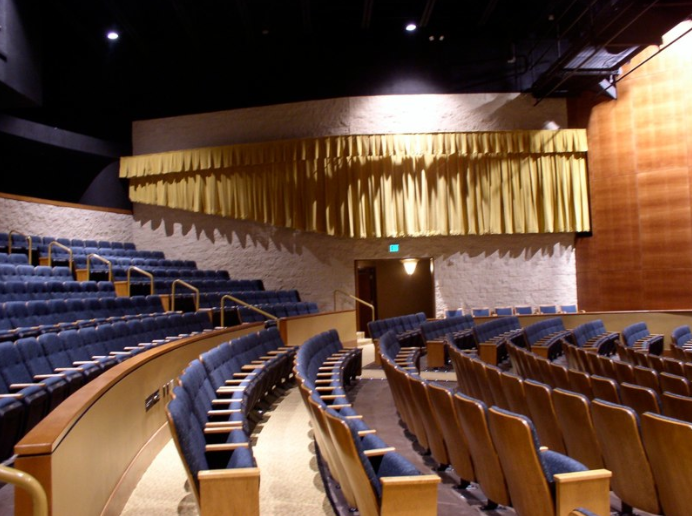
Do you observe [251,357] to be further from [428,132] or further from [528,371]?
[428,132]

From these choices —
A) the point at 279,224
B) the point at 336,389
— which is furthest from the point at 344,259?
the point at 336,389

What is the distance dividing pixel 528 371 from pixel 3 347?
2.76 m

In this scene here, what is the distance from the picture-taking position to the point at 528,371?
3598 mm

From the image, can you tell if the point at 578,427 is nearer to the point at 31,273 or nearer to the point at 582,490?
the point at 582,490

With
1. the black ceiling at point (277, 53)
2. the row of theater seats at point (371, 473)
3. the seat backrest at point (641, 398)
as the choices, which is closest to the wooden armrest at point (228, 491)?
the row of theater seats at point (371, 473)

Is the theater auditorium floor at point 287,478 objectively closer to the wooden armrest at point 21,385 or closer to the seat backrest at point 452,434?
the seat backrest at point 452,434

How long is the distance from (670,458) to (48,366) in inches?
96.8

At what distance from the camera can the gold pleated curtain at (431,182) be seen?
331 inches

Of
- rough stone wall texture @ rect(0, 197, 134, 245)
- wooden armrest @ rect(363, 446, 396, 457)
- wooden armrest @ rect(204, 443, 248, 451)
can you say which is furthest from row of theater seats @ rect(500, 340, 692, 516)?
rough stone wall texture @ rect(0, 197, 134, 245)

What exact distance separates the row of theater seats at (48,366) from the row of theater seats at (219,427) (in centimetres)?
50

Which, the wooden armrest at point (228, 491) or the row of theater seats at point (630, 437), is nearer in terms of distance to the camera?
the wooden armrest at point (228, 491)

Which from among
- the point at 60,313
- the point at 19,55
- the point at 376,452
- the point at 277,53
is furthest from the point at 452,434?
the point at 277,53

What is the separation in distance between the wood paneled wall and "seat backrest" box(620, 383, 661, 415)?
627cm

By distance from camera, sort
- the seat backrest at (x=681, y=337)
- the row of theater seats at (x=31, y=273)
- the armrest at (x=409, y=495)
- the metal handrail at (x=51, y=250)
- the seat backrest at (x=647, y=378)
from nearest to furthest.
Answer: the armrest at (x=409, y=495), the seat backrest at (x=647, y=378), the seat backrest at (x=681, y=337), the row of theater seats at (x=31, y=273), the metal handrail at (x=51, y=250)
